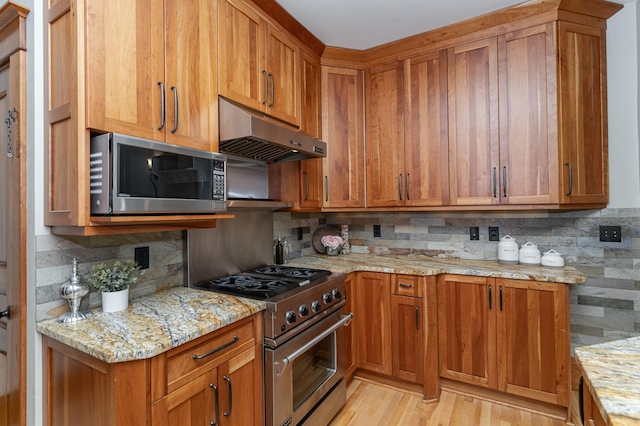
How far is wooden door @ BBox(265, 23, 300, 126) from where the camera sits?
2.14 meters

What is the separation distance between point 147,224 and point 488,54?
2.45 m

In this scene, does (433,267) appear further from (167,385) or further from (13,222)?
(13,222)

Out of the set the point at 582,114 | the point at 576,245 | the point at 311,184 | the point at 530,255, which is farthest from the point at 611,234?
the point at 311,184

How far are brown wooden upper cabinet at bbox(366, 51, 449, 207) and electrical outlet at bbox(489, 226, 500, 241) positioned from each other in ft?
1.73

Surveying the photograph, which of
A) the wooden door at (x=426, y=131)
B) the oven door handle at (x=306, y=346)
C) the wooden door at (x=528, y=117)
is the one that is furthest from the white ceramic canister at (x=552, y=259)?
the oven door handle at (x=306, y=346)

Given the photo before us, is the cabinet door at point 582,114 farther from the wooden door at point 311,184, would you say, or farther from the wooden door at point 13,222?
the wooden door at point 13,222

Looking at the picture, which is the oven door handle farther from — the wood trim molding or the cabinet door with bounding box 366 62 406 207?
the wood trim molding

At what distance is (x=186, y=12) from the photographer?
1572 millimetres

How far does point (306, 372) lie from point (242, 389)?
51 cm

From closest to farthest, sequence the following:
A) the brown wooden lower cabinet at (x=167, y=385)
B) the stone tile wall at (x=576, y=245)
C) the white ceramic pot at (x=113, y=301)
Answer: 1. the brown wooden lower cabinet at (x=167, y=385)
2. the white ceramic pot at (x=113, y=301)
3. the stone tile wall at (x=576, y=245)

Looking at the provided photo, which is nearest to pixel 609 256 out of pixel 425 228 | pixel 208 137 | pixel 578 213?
pixel 578 213

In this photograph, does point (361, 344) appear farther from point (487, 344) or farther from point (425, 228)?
point (425, 228)

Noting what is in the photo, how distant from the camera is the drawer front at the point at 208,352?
47.9 inches

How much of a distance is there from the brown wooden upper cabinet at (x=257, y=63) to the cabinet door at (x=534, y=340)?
6.28 ft
